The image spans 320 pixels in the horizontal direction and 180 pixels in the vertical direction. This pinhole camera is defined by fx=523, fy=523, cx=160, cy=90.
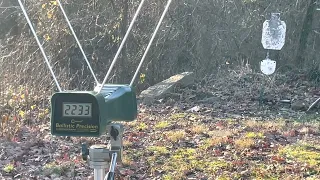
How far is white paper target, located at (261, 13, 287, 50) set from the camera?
8156 mm

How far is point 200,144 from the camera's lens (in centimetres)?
550

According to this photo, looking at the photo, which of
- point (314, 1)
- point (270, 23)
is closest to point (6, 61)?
point (270, 23)

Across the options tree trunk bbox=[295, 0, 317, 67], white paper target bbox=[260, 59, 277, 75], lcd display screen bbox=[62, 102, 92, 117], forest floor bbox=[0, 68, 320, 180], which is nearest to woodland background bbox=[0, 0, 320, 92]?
tree trunk bbox=[295, 0, 317, 67]

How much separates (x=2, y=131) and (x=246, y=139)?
8.98 feet

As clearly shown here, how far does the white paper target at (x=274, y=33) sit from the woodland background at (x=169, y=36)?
2.88 meters

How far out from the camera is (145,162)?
4.84m

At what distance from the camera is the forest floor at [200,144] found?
457 centimetres

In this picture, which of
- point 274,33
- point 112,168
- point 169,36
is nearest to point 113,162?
point 112,168

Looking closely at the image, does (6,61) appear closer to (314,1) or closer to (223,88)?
(223,88)

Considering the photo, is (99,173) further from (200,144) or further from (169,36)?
(169,36)

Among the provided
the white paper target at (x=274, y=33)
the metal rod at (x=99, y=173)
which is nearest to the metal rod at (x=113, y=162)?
the metal rod at (x=99, y=173)

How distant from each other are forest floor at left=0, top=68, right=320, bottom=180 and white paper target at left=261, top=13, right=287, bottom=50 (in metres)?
0.87

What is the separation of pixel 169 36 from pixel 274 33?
4.24 m

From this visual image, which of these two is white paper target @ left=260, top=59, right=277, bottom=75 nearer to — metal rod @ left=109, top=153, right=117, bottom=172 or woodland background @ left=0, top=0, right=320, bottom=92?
woodland background @ left=0, top=0, right=320, bottom=92
